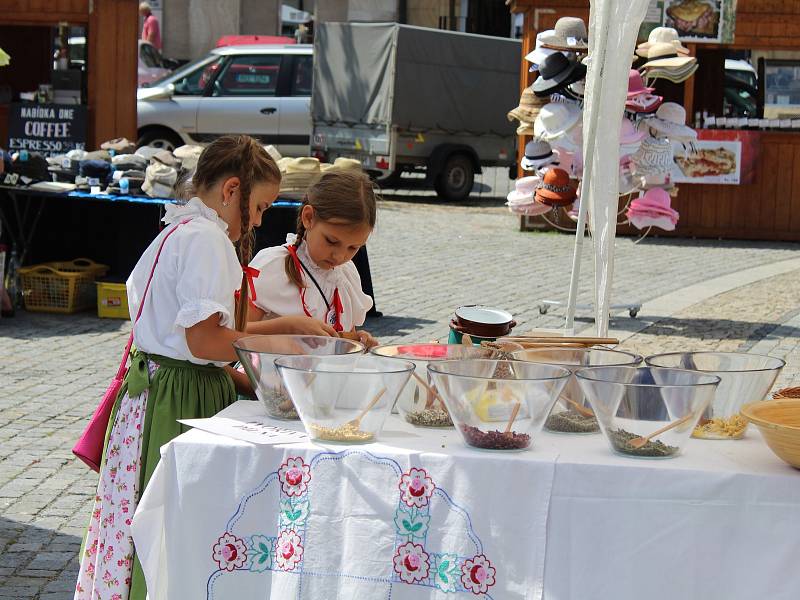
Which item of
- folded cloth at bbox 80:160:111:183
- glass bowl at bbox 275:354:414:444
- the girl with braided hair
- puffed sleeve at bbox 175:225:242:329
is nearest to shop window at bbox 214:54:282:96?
folded cloth at bbox 80:160:111:183

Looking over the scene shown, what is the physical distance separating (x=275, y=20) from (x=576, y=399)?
29.0 metres

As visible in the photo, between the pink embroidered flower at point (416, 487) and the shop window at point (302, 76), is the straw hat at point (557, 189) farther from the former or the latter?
the shop window at point (302, 76)

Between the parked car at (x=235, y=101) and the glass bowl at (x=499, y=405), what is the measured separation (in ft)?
49.8

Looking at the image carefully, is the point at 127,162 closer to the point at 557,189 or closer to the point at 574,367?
the point at 557,189

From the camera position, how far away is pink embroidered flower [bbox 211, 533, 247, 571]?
105 inches

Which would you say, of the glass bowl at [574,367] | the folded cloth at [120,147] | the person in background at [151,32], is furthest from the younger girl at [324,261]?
the person in background at [151,32]

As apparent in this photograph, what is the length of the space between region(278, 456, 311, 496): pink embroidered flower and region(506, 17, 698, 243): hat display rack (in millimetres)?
6540

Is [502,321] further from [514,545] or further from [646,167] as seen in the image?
[646,167]

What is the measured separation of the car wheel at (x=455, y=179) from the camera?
17.7 metres

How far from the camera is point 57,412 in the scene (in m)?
6.43

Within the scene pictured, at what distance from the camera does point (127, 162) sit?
9969 mm

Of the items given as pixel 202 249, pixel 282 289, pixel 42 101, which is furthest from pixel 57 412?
pixel 42 101

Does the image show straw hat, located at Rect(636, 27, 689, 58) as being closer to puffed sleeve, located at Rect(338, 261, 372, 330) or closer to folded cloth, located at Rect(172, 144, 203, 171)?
folded cloth, located at Rect(172, 144, 203, 171)

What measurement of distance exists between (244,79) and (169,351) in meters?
15.3
